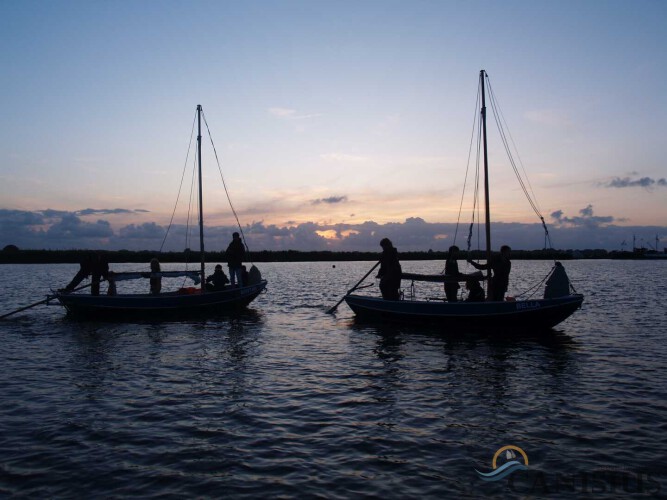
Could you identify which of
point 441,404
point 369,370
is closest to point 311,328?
point 369,370

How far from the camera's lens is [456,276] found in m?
21.5

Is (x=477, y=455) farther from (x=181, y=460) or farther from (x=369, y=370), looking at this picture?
(x=369, y=370)

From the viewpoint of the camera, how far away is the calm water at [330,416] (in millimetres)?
7426

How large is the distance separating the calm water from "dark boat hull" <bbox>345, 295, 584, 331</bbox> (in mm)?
949

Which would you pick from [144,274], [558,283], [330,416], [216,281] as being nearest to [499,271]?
[558,283]

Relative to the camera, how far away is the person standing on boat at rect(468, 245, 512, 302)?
20016 millimetres

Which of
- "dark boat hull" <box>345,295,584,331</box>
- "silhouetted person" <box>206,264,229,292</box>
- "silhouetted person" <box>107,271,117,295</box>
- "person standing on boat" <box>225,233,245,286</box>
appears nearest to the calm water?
"dark boat hull" <box>345,295,584,331</box>

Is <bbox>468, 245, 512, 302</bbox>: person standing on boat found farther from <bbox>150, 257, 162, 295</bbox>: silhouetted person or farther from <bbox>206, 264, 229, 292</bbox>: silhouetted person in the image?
<bbox>150, 257, 162, 295</bbox>: silhouetted person

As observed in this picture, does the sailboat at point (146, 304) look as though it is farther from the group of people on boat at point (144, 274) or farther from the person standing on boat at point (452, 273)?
the person standing on boat at point (452, 273)

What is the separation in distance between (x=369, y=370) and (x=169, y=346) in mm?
8138

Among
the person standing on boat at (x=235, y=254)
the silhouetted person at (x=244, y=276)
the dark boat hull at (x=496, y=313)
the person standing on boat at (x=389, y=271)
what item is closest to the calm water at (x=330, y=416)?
the dark boat hull at (x=496, y=313)

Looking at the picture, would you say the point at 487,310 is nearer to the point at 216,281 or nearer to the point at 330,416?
the point at 330,416

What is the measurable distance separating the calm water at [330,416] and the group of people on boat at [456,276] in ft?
6.98

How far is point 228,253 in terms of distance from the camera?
26672 mm
